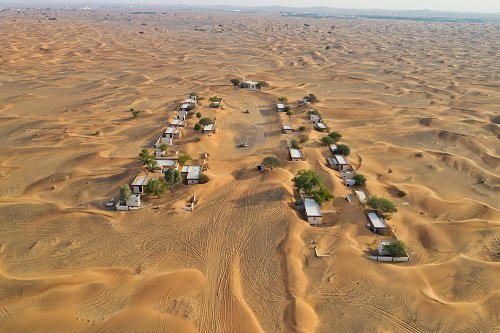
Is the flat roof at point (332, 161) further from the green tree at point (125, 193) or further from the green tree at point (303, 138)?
the green tree at point (125, 193)

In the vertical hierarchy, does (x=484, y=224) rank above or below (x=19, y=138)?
above

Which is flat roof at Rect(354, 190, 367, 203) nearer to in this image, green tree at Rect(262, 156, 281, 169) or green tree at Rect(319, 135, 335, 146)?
green tree at Rect(262, 156, 281, 169)

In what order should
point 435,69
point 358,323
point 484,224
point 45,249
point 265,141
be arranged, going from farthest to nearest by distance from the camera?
point 435,69 < point 265,141 < point 484,224 < point 45,249 < point 358,323

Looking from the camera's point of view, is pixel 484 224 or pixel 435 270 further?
pixel 484 224

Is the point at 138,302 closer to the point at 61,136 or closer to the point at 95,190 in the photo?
the point at 95,190

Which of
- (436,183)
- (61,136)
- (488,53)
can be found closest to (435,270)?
(436,183)

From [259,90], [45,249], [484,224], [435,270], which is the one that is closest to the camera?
[435,270]

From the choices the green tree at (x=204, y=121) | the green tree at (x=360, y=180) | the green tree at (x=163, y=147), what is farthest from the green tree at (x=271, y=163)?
the green tree at (x=204, y=121)
